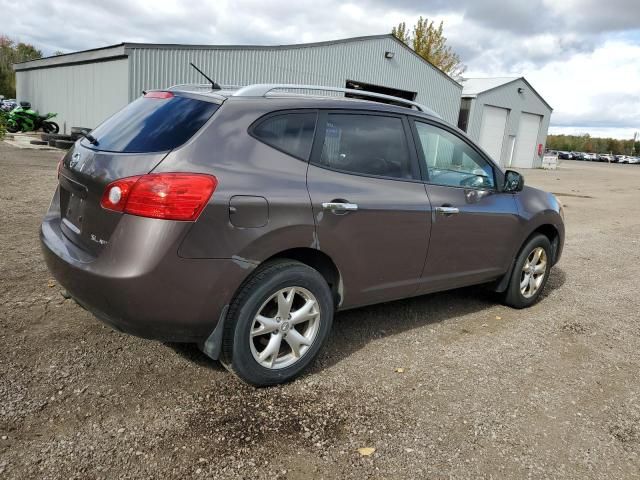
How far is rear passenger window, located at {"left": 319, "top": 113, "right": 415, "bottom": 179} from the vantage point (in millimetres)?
3430

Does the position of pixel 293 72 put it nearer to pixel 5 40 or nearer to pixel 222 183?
pixel 222 183

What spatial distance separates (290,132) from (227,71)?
15930 mm

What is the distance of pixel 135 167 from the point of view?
2.81 meters

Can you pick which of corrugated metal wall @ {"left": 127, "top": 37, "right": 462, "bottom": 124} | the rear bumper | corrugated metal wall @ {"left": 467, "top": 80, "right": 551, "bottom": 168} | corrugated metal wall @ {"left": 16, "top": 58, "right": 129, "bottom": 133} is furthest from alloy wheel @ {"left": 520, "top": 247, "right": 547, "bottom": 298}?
corrugated metal wall @ {"left": 467, "top": 80, "right": 551, "bottom": 168}

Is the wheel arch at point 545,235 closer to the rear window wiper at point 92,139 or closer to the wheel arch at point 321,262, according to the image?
the wheel arch at point 321,262

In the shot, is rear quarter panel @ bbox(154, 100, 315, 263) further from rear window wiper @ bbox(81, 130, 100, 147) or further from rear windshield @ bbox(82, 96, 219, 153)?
rear window wiper @ bbox(81, 130, 100, 147)

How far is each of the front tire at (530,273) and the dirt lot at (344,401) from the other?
0.73ft

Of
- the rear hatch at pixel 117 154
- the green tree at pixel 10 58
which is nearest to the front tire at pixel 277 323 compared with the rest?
the rear hatch at pixel 117 154

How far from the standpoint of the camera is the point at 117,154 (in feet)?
9.78

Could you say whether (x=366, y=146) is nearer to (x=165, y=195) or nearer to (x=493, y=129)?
(x=165, y=195)

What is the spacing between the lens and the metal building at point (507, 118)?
31328 millimetres

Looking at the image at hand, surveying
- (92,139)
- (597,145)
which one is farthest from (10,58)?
(597,145)

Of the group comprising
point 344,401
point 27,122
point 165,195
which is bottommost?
point 344,401

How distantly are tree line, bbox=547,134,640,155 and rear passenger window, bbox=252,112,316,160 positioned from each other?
304ft
